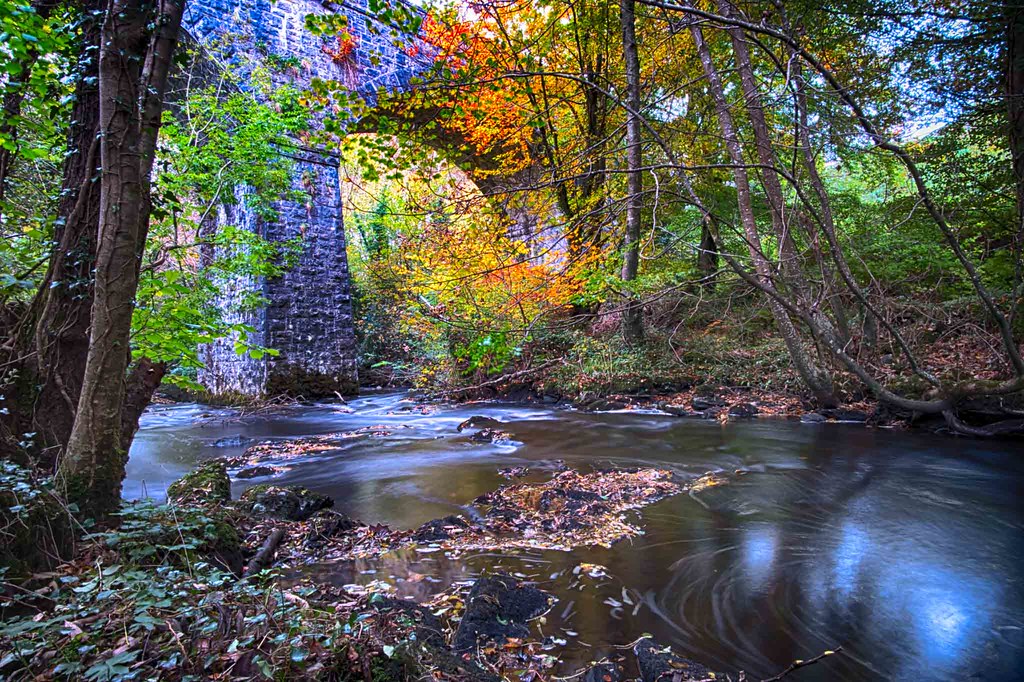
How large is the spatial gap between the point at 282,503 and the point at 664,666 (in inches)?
132

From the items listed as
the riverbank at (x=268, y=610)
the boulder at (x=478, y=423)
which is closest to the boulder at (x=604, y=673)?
the riverbank at (x=268, y=610)

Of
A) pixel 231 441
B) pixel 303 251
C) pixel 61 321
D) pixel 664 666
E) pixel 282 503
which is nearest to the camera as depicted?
pixel 664 666

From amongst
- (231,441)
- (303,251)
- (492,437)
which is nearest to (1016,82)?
(492,437)

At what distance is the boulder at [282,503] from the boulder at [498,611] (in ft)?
7.26

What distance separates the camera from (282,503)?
4.67m

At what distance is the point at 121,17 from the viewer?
2893 millimetres

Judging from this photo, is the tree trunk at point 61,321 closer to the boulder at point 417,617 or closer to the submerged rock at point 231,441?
the boulder at point 417,617

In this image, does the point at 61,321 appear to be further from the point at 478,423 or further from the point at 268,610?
the point at 478,423

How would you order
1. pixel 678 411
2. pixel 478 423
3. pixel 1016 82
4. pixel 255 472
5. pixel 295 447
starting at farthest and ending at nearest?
1. pixel 678 411
2. pixel 478 423
3. pixel 295 447
4. pixel 255 472
5. pixel 1016 82

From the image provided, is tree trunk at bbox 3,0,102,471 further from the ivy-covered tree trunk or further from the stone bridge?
the stone bridge

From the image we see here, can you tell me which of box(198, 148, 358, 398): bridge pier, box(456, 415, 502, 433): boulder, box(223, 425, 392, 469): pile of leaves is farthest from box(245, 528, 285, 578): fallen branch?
box(198, 148, 358, 398): bridge pier

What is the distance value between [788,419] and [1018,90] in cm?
493

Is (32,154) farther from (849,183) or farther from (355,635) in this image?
(849,183)

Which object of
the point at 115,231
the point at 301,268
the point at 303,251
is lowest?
the point at 115,231
